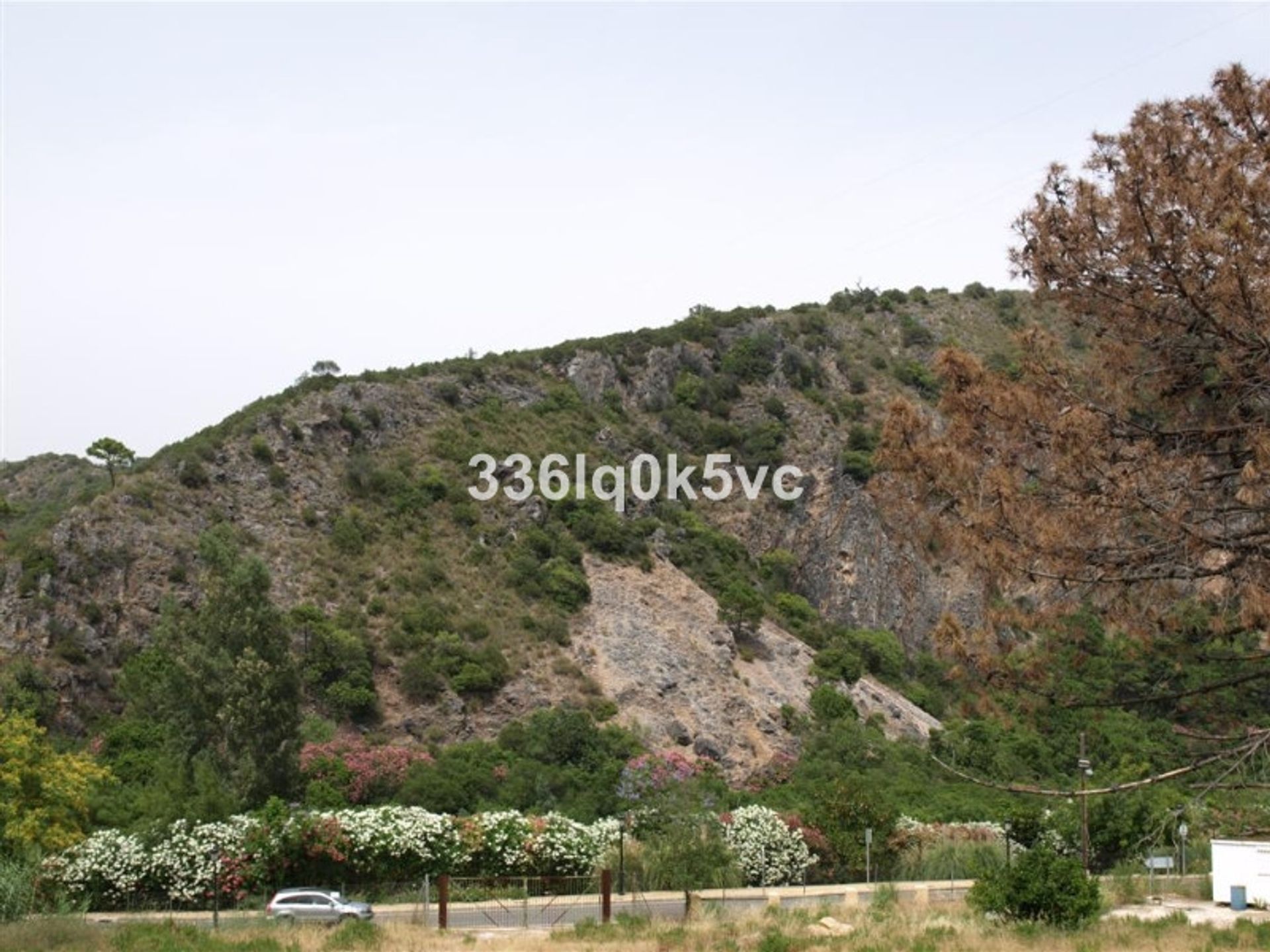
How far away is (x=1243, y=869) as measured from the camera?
1224 inches

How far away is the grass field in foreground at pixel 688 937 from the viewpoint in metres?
21.2

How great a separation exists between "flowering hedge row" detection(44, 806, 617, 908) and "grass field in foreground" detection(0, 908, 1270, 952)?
6.68 m

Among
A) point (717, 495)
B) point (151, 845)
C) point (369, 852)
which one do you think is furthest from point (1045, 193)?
point (717, 495)

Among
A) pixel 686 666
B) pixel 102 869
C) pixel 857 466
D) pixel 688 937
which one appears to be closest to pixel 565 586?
pixel 686 666

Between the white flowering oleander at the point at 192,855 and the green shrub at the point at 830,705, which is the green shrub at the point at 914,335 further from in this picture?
the white flowering oleander at the point at 192,855

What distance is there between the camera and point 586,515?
63.6 m

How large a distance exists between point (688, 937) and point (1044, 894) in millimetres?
6588

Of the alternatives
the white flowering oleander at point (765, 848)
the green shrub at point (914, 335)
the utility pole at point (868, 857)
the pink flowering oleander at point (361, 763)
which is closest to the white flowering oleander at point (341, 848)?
the white flowering oleander at point (765, 848)

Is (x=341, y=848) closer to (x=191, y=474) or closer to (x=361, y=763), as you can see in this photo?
(x=361, y=763)

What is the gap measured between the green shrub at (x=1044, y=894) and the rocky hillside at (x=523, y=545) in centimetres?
1179

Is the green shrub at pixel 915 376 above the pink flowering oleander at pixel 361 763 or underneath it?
above

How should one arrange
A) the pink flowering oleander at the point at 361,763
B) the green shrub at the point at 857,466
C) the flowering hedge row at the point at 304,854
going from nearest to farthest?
the flowering hedge row at the point at 304,854 < the pink flowering oleander at the point at 361,763 < the green shrub at the point at 857,466

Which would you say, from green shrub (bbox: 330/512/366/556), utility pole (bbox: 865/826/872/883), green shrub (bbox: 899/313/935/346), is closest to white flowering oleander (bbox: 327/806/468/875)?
utility pole (bbox: 865/826/872/883)

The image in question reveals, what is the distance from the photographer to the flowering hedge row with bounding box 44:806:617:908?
3200 centimetres
